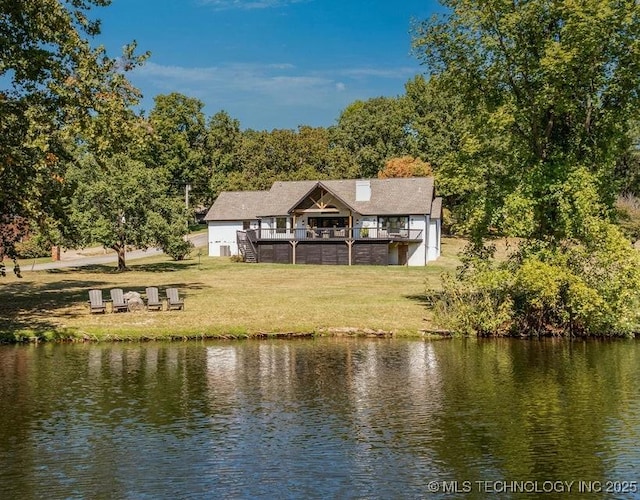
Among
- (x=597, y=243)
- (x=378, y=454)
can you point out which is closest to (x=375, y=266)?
(x=597, y=243)

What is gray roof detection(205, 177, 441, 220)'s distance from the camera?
6278cm

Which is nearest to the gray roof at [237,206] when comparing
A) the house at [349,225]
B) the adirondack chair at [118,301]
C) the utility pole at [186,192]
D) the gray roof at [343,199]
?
the gray roof at [343,199]

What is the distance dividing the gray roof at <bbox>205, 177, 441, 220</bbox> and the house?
0.09 meters

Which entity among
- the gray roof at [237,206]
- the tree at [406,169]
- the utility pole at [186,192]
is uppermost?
the tree at [406,169]

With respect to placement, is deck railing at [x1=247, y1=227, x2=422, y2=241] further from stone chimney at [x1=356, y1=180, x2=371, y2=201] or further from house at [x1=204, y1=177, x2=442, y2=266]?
stone chimney at [x1=356, y1=180, x2=371, y2=201]

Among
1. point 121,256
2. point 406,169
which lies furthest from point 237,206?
point 406,169

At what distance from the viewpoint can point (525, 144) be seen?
2966 cm

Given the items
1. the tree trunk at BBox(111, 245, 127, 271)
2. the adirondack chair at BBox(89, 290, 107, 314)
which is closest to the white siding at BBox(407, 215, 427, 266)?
the tree trunk at BBox(111, 245, 127, 271)

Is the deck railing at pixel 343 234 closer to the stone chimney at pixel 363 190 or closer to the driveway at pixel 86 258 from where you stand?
the stone chimney at pixel 363 190

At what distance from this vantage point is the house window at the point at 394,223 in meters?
62.4

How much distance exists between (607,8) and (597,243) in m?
8.49

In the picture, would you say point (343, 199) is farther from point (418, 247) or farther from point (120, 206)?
point (120, 206)

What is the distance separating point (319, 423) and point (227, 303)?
18.9m

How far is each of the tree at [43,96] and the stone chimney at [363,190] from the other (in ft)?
121
